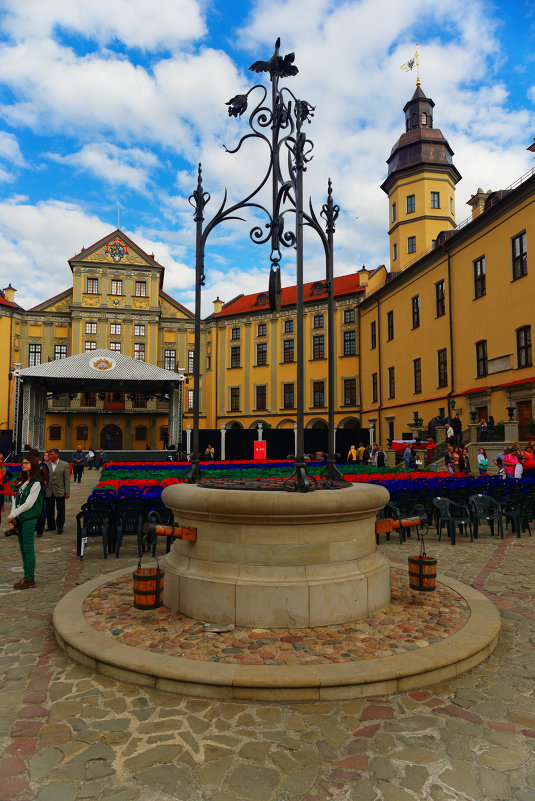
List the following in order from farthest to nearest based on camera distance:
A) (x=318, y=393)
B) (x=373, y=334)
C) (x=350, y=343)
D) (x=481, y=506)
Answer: (x=318, y=393)
(x=350, y=343)
(x=373, y=334)
(x=481, y=506)

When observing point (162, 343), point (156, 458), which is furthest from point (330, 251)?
point (162, 343)

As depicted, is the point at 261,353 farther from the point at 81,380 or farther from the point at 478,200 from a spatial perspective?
the point at 478,200

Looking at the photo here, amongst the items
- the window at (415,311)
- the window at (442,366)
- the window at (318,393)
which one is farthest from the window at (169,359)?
the window at (442,366)

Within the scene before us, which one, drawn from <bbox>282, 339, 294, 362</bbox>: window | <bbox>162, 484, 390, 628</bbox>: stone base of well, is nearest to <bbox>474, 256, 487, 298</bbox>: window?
<bbox>282, 339, 294, 362</bbox>: window

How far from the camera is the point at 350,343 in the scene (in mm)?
42844

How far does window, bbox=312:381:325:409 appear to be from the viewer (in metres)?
42.9

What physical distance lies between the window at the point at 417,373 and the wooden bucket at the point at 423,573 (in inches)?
1096

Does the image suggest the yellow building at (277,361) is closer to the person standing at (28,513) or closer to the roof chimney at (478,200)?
the roof chimney at (478,200)

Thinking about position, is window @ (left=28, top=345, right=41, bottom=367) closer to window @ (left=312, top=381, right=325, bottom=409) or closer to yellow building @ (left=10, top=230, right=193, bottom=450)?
yellow building @ (left=10, top=230, right=193, bottom=450)

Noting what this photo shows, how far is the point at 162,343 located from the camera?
49.3 metres

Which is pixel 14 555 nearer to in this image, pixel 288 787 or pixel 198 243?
pixel 198 243

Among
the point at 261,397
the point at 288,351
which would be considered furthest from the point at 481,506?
the point at 261,397

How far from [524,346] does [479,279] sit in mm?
5356

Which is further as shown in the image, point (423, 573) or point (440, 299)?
point (440, 299)
